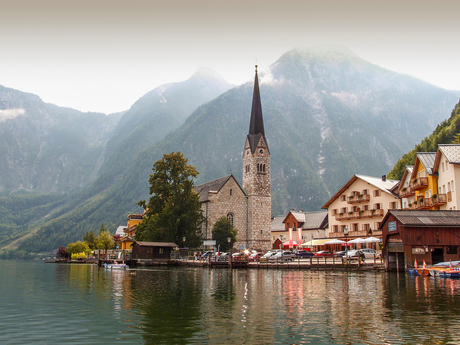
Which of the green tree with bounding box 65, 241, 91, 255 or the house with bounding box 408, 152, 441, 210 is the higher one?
the house with bounding box 408, 152, 441, 210

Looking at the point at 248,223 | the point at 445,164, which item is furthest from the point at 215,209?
the point at 445,164

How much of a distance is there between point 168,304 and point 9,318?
23.4 feet

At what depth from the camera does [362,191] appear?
74.1 metres

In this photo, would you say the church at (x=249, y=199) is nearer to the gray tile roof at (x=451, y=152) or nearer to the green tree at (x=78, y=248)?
the green tree at (x=78, y=248)

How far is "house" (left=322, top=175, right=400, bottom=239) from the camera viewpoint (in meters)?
70.1

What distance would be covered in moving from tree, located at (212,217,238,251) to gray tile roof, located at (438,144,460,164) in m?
43.6

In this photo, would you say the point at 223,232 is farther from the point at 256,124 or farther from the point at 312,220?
the point at 256,124

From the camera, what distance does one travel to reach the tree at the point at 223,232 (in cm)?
8406

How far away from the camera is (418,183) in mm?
55094

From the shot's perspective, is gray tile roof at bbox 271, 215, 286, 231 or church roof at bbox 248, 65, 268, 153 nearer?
church roof at bbox 248, 65, 268, 153

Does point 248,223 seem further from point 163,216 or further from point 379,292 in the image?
point 379,292

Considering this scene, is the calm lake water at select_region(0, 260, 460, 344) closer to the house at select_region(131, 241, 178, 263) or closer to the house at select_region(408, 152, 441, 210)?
the house at select_region(408, 152, 441, 210)

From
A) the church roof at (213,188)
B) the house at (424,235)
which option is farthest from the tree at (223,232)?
the house at (424,235)

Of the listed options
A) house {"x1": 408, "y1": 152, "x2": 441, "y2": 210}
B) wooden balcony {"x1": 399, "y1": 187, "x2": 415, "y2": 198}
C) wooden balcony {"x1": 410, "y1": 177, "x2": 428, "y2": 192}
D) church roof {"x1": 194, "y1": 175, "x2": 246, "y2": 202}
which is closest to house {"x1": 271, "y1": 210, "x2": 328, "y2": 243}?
church roof {"x1": 194, "y1": 175, "x2": 246, "y2": 202}
